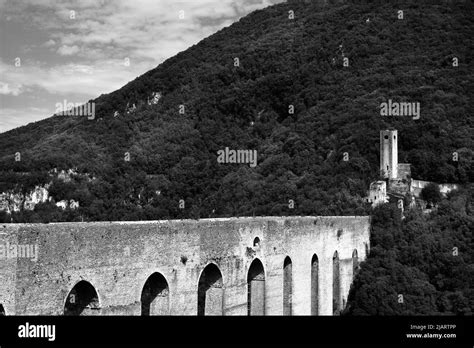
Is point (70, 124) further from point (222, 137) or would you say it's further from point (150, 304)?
point (150, 304)

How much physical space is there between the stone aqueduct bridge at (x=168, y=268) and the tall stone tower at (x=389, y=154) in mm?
33141

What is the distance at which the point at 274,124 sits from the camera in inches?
3853

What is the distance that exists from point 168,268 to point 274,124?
78577 mm

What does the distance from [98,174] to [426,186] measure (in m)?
41.5

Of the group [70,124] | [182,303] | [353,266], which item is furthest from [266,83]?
[182,303]

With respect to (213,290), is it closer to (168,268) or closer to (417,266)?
(168,268)

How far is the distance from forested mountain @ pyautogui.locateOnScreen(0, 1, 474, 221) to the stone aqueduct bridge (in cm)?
2269

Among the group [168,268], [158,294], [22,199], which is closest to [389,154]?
[22,199]

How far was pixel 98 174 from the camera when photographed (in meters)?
84.8

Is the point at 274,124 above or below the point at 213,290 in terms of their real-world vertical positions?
above

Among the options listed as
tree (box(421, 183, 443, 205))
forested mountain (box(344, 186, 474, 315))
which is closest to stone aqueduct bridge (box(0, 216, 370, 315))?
forested mountain (box(344, 186, 474, 315))

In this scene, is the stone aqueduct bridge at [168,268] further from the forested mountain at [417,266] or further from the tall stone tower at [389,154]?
the tall stone tower at [389,154]

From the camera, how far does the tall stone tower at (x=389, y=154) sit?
6550 cm

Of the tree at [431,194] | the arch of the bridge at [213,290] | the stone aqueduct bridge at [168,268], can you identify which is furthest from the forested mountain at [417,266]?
the arch of the bridge at [213,290]
